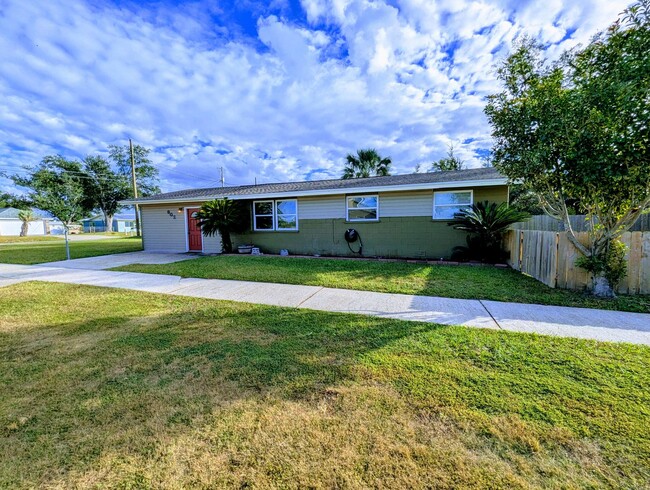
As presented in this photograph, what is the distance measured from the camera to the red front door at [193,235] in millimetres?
12898

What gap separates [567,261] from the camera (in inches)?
227

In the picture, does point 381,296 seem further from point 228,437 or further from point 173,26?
point 173,26

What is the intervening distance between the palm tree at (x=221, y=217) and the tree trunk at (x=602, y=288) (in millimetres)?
10570

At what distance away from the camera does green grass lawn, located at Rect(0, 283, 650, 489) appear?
1.65 meters

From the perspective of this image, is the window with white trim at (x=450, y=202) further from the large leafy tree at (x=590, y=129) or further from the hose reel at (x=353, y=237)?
the large leafy tree at (x=590, y=129)

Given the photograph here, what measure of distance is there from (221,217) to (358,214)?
528 cm

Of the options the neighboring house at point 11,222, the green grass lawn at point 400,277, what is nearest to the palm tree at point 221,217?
the green grass lawn at point 400,277

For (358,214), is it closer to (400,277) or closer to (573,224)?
(400,277)

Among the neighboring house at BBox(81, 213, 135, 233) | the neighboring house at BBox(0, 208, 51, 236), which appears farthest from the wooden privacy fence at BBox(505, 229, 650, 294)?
the neighboring house at BBox(81, 213, 135, 233)

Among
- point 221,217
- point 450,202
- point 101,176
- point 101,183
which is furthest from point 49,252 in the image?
point 101,176

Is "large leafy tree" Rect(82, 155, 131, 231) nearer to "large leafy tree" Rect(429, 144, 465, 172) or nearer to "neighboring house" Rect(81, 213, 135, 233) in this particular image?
"neighboring house" Rect(81, 213, 135, 233)

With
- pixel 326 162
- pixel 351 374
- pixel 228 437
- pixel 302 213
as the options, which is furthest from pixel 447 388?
pixel 326 162

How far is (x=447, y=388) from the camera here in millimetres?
2434

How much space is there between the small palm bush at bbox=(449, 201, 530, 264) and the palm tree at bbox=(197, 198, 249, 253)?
7.92m
